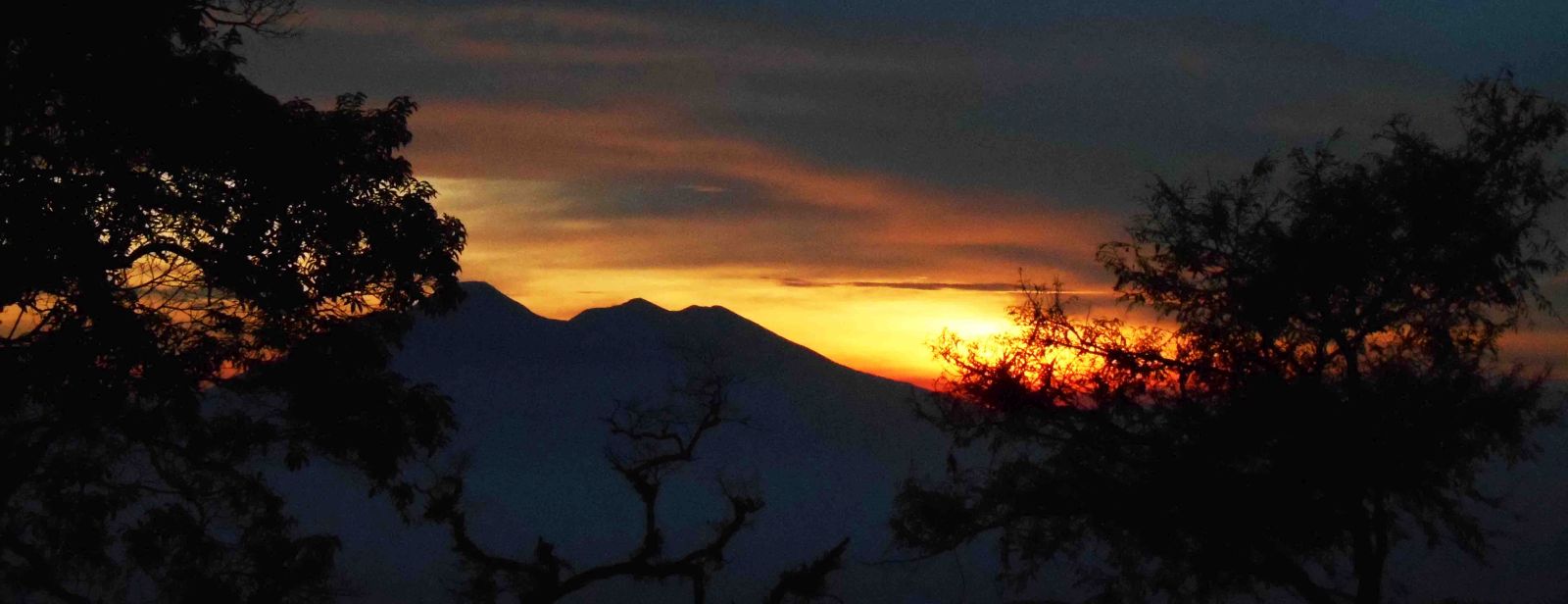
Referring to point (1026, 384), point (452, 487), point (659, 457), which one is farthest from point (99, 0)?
point (659, 457)

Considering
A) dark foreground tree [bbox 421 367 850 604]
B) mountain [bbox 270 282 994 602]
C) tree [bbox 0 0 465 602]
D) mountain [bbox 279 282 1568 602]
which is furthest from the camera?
mountain [bbox 270 282 994 602]

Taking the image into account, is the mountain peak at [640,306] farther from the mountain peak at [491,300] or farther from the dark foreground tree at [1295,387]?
the dark foreground tree at [1295,387]

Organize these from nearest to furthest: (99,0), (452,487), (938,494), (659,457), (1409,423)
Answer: (99,0)
(1409,423)
(938,494)
(452,487)
(659,457)

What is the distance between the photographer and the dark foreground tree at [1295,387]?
45.6 feet

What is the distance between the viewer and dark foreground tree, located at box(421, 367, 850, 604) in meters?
22.0

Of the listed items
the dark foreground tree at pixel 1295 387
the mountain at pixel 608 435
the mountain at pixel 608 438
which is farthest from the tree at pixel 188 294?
the mountain at pixel 608 435

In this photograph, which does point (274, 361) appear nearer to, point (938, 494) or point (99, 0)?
point (99, 0)

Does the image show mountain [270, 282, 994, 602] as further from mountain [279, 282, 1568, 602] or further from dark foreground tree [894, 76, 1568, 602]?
dark foreground tree [894, 76, 1568, 602]

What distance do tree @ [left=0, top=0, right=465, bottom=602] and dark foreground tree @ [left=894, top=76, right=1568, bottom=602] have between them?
22.8 feet

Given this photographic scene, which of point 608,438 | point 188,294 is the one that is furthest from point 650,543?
point 608,438

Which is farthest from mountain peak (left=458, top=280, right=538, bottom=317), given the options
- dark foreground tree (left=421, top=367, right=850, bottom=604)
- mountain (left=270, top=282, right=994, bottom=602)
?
dark foreground tree (left=421, top=367, right=850, bottom=604)

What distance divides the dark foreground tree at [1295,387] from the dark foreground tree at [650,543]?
22.3 feet

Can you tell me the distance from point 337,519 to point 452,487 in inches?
3199

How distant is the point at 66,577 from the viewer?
14773 millimetres
